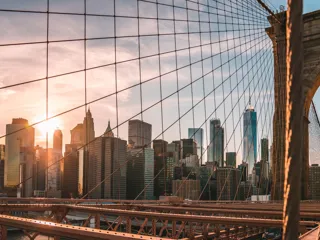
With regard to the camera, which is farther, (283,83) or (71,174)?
(71,174)

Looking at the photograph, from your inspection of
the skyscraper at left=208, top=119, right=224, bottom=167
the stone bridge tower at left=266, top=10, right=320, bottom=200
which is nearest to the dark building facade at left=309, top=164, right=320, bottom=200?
the skyscraper at left=208, top=119, right=224, bottom=167

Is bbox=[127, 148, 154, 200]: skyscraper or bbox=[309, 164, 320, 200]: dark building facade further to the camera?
bbox=[309, 164, 320, 200]: dark building facade

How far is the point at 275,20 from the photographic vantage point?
599 inches

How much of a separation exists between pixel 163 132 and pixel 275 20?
24.2 ft

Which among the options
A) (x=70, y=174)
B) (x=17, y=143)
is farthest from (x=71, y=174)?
(x=17, y=143)

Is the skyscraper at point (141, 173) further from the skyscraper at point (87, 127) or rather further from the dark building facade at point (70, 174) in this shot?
the skyscraper at point (87, 127)

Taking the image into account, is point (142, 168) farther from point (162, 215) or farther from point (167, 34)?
point (162, 215)

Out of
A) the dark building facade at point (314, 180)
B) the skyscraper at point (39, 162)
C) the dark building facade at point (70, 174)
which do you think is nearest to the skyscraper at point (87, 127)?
the skyscraper at point (39, 162)

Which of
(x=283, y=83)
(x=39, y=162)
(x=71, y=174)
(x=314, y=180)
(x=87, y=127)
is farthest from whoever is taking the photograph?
(x=314, y=180)

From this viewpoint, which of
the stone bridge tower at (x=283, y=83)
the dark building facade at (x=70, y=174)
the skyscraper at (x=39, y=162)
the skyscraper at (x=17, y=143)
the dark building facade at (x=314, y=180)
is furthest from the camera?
the dark building facade at (x=314, y=180)

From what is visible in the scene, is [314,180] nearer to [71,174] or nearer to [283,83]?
[71,174]

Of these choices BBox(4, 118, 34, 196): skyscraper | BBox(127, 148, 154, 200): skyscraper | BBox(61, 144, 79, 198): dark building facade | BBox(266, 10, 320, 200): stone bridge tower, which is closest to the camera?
BBox(4, 118, 34, 196): skyscraper

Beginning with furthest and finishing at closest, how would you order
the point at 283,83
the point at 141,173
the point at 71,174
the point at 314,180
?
the point at 314,180 → the point at 71,174 → the point at 141,173 → the point at 283,83

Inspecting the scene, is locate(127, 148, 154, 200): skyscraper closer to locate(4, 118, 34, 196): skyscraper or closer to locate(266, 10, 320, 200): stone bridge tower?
locate(4, 118, 34, 196): skyscraper
